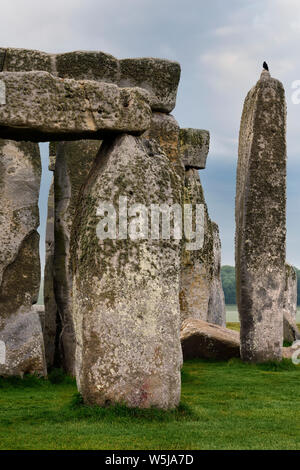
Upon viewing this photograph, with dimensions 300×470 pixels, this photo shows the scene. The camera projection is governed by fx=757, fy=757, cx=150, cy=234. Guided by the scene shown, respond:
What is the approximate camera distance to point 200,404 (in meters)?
8.88

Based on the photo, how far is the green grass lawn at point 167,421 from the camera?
6.67 m

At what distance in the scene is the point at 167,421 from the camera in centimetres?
748

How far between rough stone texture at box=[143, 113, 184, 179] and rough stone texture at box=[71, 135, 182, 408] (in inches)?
198

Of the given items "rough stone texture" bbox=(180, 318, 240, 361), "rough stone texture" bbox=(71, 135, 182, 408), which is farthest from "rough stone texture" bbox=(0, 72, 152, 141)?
"rough stone texture" bbox=(180, 318, 240, 361)

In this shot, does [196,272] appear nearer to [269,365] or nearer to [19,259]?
[269,365]

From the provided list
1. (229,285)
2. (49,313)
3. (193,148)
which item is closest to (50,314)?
(49,313)

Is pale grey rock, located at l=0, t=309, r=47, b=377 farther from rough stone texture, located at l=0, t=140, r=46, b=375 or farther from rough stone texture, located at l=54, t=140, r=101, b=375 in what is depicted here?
rough stone texture, located at l=54, t=140, r=101, b=375

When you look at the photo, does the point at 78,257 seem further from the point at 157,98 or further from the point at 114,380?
the point at 157,98

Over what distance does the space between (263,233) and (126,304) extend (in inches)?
214

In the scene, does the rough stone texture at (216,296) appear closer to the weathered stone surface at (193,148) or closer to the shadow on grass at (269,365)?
the weathered stone surface at (193,148)

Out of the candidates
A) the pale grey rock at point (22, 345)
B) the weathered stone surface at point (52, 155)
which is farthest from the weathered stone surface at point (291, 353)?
the weathered stone surface at point (52, 155)

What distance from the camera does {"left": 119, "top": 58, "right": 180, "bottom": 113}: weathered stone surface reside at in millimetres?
12617
